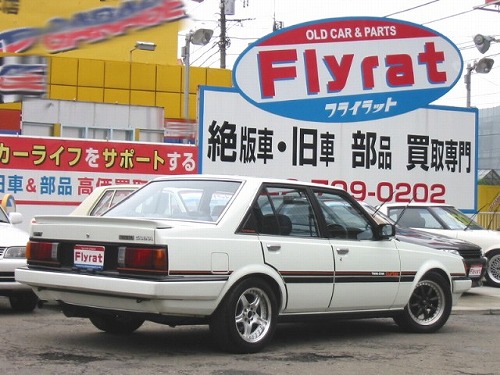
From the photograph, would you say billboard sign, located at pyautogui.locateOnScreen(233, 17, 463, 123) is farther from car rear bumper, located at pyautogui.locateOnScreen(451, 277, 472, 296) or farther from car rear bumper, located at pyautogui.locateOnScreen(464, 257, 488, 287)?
car rear bumper, located at pyautogui.locateOnScreen(451, 277, 472, 296)

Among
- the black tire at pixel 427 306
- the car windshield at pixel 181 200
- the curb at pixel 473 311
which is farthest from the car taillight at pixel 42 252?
the curb at pixel 473 311

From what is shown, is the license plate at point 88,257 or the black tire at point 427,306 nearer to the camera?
the license plate at point 88,257

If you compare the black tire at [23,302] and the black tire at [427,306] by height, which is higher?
the black tire at [427,306]

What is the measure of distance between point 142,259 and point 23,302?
4161mm

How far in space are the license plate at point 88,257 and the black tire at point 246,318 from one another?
106 centimetres

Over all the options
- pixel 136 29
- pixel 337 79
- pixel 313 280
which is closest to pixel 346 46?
pixel 337 79

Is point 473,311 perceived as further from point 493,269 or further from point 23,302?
point 23,302

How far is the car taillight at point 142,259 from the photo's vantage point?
718 centimetres

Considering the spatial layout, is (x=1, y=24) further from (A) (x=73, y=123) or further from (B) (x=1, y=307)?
(B) (x=1, y=307)

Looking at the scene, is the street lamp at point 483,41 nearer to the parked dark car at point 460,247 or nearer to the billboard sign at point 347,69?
the billboard sign at point 347,69

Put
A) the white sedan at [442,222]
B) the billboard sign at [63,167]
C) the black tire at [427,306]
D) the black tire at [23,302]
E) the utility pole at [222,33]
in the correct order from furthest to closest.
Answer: the utility pole at [222,33] < the billboard sign at [63,167] < the white sedan at [442,222] < the black tire at [23,302] < the black tire at [427,306]

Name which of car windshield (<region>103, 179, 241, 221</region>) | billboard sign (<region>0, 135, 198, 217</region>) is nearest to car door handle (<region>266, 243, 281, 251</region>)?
car windshield (<region>103, 179, 241, 221</region>)

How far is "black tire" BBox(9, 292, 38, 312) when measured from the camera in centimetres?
1079

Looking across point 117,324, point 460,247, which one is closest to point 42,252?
point 117,324
